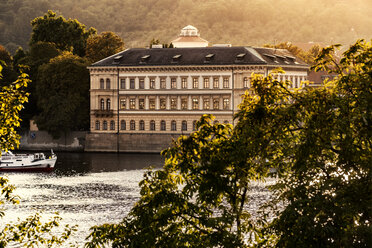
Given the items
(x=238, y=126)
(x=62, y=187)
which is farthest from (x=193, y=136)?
(x=62, y=187)

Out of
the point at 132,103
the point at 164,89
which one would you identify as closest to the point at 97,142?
the point at 132,103

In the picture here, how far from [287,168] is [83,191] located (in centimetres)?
5150

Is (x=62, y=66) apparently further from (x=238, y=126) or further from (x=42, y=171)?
(x=238, y=126)

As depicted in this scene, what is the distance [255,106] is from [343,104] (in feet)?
7.64

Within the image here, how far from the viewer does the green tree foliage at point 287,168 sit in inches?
745

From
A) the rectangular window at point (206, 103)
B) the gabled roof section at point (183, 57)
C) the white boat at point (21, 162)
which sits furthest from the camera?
the rectangular window at point (206, 103)

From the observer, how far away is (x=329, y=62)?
69.1 ft

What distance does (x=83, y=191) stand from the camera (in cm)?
7175

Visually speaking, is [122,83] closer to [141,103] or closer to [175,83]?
[141,103]

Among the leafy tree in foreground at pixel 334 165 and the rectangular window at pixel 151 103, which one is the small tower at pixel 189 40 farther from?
the leafy tree in foreground at pixel 334 165

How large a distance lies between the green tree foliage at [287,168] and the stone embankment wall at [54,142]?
327ft

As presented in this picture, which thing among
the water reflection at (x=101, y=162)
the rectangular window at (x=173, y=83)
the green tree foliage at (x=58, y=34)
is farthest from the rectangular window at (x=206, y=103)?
the green tree foliage at (x=58, y=34)

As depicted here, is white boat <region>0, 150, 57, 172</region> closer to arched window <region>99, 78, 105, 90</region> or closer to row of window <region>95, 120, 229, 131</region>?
row of window <region>95, 120, 229, 131</region>

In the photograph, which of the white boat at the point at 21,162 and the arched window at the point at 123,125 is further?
the arched window at the point at 123,125
